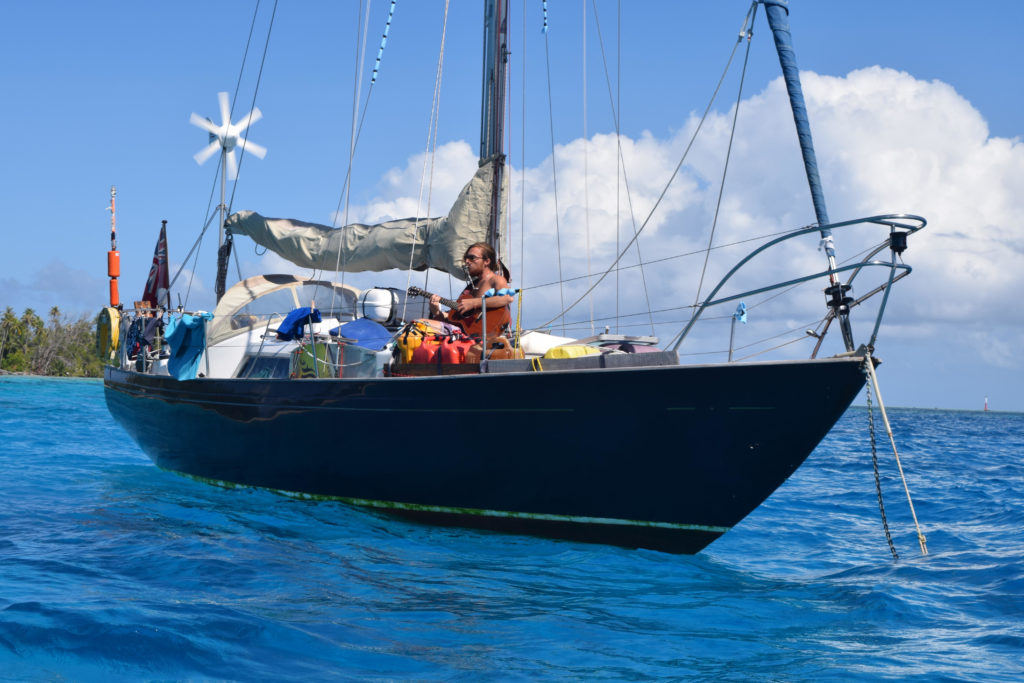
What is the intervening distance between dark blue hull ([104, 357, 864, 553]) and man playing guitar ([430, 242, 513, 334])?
1.20 m

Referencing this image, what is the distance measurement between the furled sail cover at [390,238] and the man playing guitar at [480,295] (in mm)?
1167

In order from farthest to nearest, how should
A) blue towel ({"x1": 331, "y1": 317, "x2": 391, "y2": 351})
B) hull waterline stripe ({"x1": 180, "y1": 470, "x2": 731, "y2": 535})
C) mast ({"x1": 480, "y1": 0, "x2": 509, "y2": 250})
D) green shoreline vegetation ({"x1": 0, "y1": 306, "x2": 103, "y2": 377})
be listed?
1. green shoreline vegetation ({"x1": 0, "y1": 306, "x2": 103, "y2": 377})
2. mast ({"x1": 480, "y1": 0, "x2": 509, "y2": 250})
3. blue towel ({"x1": 331, "y1": 317, "x2": 391, "y2": 351})
4. hull waterline stripe ({"x1": 180, "y1": 470, "x2": 731, "y2": 535})

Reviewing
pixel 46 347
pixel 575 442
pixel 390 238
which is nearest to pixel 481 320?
pixel 575 442

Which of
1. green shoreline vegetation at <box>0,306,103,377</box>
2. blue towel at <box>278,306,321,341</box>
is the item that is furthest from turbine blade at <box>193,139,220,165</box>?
green shoreline vegetation at <box>0,306,103,377</box>

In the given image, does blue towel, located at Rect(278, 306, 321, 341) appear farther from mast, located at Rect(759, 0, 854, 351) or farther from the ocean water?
→ mast, located at Rect(759, 0, 854, 351)

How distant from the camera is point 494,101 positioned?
401 inches

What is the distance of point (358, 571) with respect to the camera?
620 centimetres

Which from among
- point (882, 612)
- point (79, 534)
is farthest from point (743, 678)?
point (79, 534)

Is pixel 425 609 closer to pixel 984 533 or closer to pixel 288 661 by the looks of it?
pixel 288 661

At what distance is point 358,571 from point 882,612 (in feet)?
12.2

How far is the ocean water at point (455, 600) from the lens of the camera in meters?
4.26

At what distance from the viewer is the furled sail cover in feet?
31.9

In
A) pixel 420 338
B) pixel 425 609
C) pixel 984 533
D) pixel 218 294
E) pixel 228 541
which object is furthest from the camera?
pixel 218 294

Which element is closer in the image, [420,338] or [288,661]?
[288,661]
